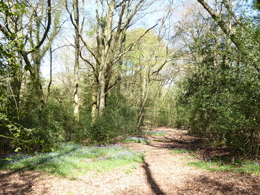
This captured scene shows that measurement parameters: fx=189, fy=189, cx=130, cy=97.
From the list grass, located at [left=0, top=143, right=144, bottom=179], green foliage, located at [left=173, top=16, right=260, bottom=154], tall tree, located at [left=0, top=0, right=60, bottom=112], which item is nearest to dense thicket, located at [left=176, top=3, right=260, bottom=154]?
green foliage, located at [left=173, top=16, right=260, bottom=154]

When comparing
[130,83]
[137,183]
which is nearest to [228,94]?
[137,183]

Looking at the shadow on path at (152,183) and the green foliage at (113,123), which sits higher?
the green foliage at (113,123)

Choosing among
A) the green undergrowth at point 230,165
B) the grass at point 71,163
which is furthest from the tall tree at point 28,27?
the green undergrowth at point 230,165

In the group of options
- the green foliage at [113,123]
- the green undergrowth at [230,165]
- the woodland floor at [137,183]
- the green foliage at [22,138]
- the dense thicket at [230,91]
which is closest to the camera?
the green foliage at [22,138]

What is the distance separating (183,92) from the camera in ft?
37.6

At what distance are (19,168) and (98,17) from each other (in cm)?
1232

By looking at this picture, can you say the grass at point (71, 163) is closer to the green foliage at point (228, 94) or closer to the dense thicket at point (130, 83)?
the dense thicket at point (130, 83)

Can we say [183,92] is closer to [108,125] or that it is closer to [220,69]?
[220,69]

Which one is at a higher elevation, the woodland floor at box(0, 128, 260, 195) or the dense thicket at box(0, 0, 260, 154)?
the dense thicket at box(0, 0, 260, 154)

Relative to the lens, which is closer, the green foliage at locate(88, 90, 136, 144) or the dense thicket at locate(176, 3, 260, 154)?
the dense thicket at locate(176, 3, 260, 154)

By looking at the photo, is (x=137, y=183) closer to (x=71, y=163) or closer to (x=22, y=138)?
(x=71, y=163)

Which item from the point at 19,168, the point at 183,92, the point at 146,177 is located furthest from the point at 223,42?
the point at 19,168

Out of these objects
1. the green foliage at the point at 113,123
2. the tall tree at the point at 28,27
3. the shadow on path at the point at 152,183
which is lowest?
the shadow on path at the point at 152,183

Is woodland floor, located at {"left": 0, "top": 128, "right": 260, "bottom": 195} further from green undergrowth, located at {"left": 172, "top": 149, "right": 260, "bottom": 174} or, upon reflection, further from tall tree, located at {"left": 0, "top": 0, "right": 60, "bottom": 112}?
tall tree, located at {"left": 0, "top": 0, "right": 60, "bottom": 112}
